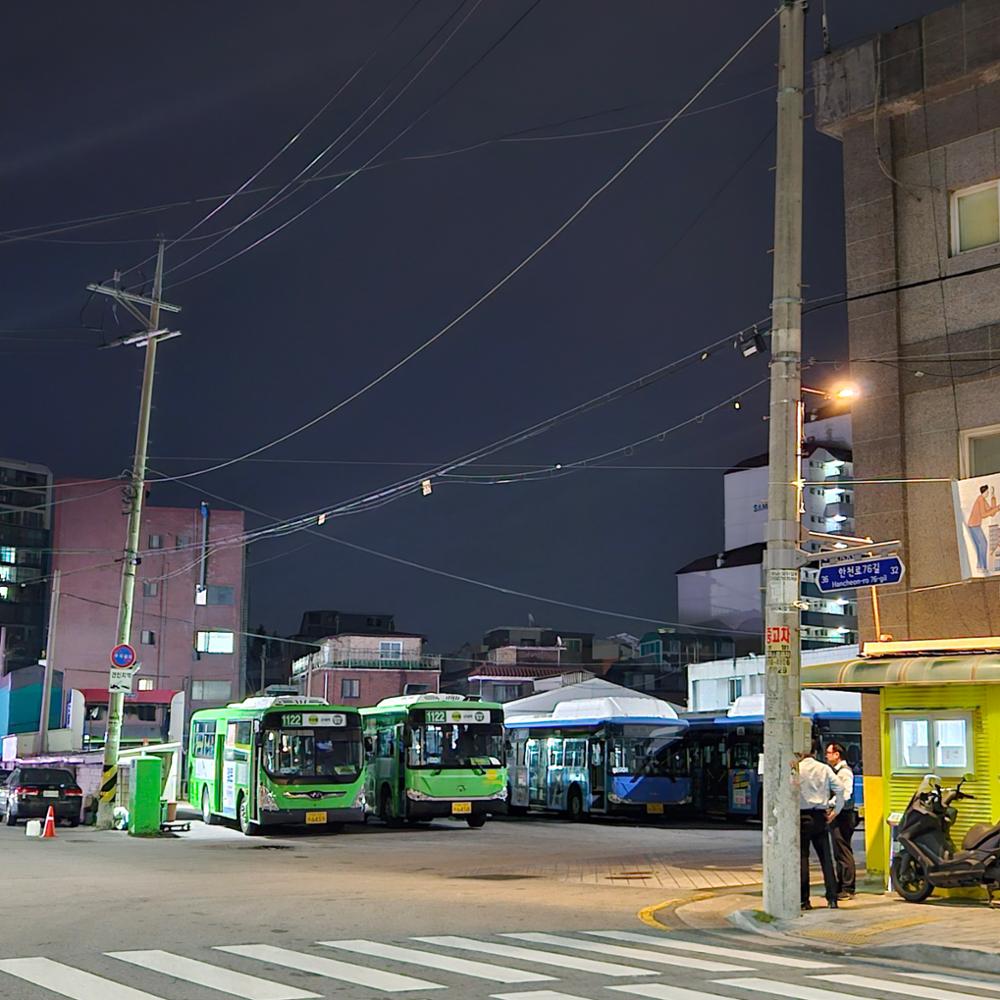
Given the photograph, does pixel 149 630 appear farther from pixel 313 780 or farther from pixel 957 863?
pixel 957 863

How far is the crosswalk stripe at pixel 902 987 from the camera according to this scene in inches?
390

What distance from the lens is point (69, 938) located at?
1205 centimetres

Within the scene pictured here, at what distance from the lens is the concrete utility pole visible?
1437 cm

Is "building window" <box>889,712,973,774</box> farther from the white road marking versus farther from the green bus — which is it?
the green bus

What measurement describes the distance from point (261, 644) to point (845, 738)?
85758mm

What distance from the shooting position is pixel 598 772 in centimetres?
3781

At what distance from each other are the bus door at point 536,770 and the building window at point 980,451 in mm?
23894

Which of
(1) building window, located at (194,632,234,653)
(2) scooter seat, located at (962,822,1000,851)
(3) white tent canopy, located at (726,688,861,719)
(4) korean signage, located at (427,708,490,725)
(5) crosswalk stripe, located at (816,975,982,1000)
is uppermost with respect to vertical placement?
(1) building window, located at (194,632,234,653)

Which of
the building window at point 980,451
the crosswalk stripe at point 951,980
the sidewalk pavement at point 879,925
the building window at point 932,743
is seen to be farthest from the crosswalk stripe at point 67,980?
the building window at point 980,451

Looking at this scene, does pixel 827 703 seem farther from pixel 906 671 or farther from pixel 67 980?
pixel 67 980

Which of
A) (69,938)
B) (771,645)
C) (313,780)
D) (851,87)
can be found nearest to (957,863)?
(771,645)


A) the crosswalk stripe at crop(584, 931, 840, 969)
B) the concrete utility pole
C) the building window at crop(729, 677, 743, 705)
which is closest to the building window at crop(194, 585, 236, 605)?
the building window at crop(729, 677, 743, 705)

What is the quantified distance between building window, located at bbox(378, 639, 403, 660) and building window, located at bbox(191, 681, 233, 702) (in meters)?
9.50

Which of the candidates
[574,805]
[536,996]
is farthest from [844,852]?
[574,805]
